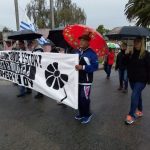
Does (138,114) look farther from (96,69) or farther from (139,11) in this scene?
(139,11)

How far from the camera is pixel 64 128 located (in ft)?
19.2

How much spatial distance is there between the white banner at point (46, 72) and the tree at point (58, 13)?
98.4 feet

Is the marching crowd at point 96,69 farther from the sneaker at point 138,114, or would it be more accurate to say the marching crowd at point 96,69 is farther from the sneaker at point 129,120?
the sneaker at point 138,114

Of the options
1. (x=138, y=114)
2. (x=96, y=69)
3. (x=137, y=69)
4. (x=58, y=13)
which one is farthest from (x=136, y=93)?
(x=58, y=13)

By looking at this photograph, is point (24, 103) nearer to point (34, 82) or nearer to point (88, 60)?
point (34, 82)

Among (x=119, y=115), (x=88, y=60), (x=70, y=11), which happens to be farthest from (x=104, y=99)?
(x=70, y=11)

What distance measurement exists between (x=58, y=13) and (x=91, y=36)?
3303cm

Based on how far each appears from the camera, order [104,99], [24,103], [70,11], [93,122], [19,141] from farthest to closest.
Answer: [70,11], [104,99], [24,103], [93,122], [19,141]

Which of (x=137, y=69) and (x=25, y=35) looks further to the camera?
(x=25, y=35)

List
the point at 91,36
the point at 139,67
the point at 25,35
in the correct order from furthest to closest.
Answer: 1. the point at 25,35
2. the point at 91,36
3. the point at 139,67

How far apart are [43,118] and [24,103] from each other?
61.3 inches

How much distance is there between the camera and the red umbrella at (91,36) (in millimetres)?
6211

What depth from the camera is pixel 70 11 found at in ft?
127

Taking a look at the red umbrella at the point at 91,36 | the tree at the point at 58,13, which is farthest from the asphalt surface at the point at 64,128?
the tree at the point at 58,13
